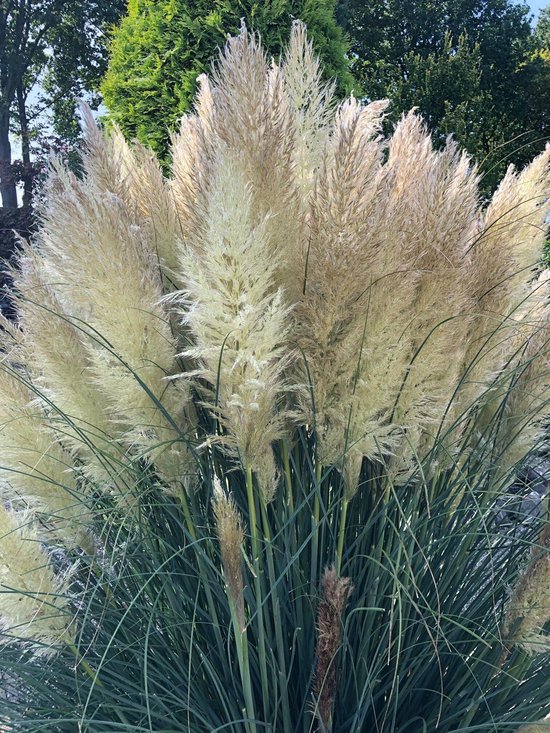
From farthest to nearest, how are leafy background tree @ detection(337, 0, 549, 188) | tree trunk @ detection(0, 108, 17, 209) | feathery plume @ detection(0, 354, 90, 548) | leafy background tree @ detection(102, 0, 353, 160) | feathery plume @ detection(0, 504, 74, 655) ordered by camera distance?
leafy background tree @ detection(337, 0, 549, 188) → tree trunk @ detection(0, 108, 17, 209) → leafy background tree @ detection(102, 0, 353, 160) → feathery plume @ detection(0, 354, 90, 548) → feathery plume @ detection(0, 504, 74, 655)

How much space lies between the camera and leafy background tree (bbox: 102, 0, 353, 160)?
4.82 metres

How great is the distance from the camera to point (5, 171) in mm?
13164

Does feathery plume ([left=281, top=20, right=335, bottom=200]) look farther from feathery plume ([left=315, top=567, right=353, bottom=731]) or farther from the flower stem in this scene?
feathery plume ([left=315, top=567, right=353, bottom=731])

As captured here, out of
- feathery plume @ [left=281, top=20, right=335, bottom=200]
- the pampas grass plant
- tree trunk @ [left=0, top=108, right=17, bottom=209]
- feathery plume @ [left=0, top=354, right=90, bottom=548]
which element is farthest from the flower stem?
tree trunk @ [left=0, top=108, right=17, bottom=209]

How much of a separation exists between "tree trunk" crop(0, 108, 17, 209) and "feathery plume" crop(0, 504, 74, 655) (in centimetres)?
1300

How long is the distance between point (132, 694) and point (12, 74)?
74.5ft

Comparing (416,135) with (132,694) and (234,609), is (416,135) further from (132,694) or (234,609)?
(132,694)

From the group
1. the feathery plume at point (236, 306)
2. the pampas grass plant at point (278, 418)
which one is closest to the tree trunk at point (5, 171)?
the pampas grass plant at point (278, 418)

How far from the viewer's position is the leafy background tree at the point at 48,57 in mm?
20016

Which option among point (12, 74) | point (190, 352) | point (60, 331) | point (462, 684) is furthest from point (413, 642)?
point (12, 74)

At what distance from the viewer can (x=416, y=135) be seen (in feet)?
5.15

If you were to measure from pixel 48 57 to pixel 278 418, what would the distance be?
24.3 metres

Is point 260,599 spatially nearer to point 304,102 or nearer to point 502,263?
point 502,263

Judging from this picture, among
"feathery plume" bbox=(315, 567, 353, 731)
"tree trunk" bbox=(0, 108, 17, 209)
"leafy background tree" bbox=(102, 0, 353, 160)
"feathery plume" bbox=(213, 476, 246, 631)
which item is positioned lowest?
"feathery plume" bbox=(315, 567, 353, 731)
